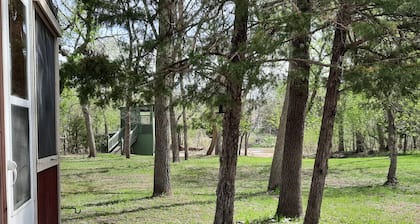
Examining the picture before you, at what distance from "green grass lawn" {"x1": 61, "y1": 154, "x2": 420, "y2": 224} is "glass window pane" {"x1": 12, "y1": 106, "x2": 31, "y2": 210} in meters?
4.39

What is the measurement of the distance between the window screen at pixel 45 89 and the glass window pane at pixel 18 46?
1.49 feet

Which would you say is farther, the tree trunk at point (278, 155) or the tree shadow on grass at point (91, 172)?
the tree shadow on grass at point (91, 172)

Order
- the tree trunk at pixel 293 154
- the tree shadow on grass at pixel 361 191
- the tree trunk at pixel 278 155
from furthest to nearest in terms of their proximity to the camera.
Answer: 1. the tree shadow on grass at pixel 361 191
2. the tree trunk at pixel 278 155
3. the tree trunk at pixel 293 154

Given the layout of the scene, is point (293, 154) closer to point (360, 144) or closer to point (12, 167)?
point (12, 167)

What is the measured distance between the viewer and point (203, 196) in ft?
29.2

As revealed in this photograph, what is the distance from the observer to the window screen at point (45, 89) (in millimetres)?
2578

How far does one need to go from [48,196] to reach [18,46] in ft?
4.73

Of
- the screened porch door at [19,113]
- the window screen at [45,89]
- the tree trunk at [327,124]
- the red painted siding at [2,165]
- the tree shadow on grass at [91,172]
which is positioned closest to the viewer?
the red painted siding at [2,165]

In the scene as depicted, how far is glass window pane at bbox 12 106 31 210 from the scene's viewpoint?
6.00ft

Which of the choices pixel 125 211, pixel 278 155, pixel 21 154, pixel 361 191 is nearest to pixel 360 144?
pixel 361 191

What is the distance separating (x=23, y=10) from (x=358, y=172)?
12979 millimetres

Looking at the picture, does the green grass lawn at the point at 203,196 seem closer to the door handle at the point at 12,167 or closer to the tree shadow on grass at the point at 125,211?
the tree shadow on grass at the point at 125,211

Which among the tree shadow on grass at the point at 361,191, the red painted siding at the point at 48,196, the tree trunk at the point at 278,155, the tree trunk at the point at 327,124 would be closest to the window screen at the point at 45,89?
the red painted siding at the point at 48,196

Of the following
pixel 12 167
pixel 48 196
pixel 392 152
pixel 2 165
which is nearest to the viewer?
pixel 2 165
